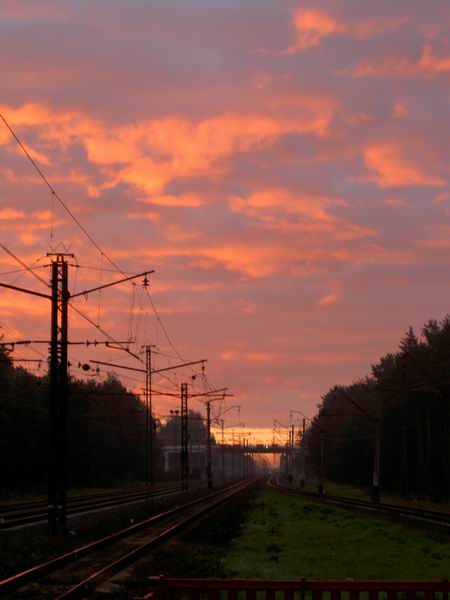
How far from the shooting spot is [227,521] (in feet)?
153

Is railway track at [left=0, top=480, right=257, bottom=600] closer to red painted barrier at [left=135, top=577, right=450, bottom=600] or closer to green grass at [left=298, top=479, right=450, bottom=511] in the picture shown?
red painted barrier at [left=135, top=577, right=450, bottom=600]

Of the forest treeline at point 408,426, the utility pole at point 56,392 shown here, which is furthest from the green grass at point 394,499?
the utility pole at point 56,392

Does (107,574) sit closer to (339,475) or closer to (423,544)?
(423,544)

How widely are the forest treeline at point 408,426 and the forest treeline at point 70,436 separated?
31703 mm

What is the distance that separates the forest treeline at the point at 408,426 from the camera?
87.9 metres

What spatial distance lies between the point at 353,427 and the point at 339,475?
26692 mm

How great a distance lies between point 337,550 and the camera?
29.8 metres

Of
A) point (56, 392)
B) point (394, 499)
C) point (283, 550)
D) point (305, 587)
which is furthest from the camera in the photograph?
point (394, 499)

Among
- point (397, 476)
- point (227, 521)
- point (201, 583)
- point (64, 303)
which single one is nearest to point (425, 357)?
point (397, 476)

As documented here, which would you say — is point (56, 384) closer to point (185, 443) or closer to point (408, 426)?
point (185, 443)

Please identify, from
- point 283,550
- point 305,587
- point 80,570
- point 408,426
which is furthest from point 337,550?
point 408,426

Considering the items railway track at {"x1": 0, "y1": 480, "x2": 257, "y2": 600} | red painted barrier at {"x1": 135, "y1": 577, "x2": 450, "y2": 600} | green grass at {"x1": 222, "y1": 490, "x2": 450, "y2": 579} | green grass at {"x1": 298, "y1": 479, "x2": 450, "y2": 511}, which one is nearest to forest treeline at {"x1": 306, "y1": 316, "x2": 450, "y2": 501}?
green grass at {"x1": 298, "y1": 479, "x2": 450, "y2": 511}

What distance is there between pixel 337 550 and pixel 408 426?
82831 mm

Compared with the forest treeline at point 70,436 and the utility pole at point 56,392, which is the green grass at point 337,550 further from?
the forest treeline at point 70,436
